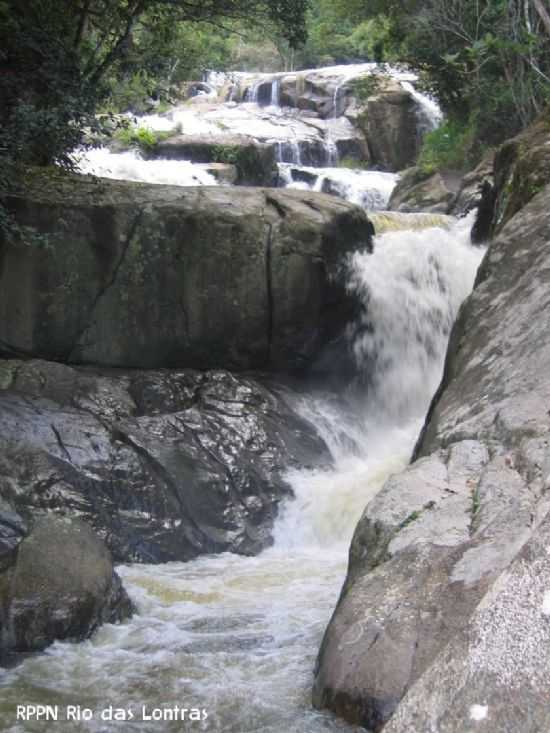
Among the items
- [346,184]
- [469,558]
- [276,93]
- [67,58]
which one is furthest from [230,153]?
[469,558]

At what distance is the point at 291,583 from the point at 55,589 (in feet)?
6.69

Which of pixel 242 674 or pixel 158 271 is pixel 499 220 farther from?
pixel 242 674

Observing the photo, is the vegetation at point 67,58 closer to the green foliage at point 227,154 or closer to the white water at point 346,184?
the green foliage at point 227,154

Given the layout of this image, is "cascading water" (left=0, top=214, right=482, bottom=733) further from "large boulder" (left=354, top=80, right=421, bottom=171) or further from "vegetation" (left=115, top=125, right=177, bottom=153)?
"large boulder" (left=354, top=80, right=421, bottom=171)

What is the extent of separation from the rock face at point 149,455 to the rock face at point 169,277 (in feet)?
1.79

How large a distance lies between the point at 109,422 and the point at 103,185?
3041mm

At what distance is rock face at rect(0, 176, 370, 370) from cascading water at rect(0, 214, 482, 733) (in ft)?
2.84

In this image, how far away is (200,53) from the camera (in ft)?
44.3

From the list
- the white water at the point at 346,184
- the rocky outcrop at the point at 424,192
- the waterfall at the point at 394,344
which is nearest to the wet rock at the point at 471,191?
the rocky outcrop at the point at 424,192

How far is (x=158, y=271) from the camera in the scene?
9.55 meters

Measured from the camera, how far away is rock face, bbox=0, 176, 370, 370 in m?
9.28

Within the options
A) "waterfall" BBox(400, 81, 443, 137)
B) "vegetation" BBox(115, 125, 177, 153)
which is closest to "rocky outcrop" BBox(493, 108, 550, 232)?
"vegetation" BBox(115, 125, 177, 153)

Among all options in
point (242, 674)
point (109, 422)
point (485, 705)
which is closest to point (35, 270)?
point (109, 422)

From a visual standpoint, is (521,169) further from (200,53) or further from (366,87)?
(366,87)
